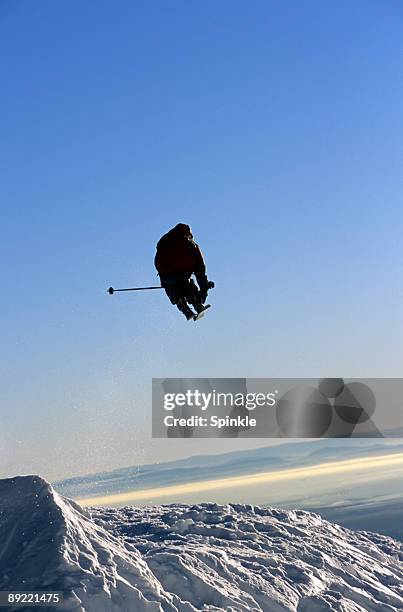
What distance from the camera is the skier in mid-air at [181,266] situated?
25.9 metres

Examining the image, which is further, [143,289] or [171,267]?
[143,289]

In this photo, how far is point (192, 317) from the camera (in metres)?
28.6

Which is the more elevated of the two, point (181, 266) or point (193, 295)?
point (181, 266)

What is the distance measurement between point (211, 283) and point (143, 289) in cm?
291

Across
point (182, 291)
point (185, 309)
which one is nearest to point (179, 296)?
point (182, 291)

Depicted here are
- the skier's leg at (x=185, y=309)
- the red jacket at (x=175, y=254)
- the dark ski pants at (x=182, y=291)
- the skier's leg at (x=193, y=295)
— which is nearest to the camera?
the red jacket at (x=175, y=254)

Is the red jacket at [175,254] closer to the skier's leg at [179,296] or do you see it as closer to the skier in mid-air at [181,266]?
the skier in mid-air at [181,266]

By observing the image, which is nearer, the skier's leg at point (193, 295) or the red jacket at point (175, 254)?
the red jacket at point (175, 254)

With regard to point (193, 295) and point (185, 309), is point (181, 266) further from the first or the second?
point (185, 309)

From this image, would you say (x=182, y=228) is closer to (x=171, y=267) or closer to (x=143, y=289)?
(x=171, y=267)

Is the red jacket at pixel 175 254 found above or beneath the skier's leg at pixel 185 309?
above

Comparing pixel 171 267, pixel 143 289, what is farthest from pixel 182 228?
pixel 143 289

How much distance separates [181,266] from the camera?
2609cm

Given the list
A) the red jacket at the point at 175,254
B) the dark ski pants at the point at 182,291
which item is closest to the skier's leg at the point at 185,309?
the dark ski pants at the point at 182,291
